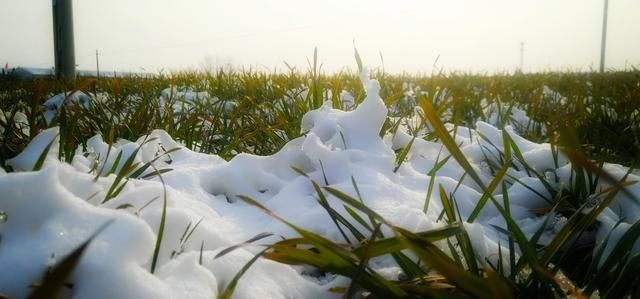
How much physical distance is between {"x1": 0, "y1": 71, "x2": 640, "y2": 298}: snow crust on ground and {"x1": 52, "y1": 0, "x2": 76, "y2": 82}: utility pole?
193 inches

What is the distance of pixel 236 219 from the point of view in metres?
0.85

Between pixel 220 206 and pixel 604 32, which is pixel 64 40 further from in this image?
pixel 604 32

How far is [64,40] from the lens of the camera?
518 cm

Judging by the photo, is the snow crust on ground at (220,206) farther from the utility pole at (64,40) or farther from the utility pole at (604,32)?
the utility pole at (604,32)

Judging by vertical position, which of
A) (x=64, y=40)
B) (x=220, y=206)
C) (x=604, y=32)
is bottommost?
(x=220, y=206)

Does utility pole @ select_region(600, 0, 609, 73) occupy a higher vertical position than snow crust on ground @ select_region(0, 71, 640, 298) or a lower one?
higher

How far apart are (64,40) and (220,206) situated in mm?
5533

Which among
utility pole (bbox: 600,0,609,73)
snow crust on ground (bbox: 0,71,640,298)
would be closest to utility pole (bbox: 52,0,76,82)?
snow crust on ground (bbox: 0,71,640,298)

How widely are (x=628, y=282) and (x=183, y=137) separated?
4.41 ft

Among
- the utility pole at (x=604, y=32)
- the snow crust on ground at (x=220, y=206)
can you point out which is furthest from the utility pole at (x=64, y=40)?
the utility pole at (x=604, y=32)

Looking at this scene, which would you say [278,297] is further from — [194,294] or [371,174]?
[371,174]

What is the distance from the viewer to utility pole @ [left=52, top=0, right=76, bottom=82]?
5.07m

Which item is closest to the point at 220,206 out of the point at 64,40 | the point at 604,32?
the point at 64,40

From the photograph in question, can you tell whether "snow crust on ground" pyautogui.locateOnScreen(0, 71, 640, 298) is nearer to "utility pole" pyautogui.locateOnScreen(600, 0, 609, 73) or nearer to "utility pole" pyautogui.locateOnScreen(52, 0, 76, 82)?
"utility pole" pyautogui.locateOnScreen(52, 0, 76, 82)
